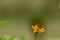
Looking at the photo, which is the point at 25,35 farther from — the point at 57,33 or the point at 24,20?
the point at 57,33

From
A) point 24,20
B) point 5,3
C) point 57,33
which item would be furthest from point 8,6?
point 57,33

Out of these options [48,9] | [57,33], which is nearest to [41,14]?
[48,9]

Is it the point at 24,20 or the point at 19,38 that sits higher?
the point at 24,20

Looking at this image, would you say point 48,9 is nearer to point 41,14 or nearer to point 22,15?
point 41,14

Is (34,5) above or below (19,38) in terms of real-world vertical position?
above

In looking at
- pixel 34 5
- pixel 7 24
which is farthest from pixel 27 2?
pixel 7 24
